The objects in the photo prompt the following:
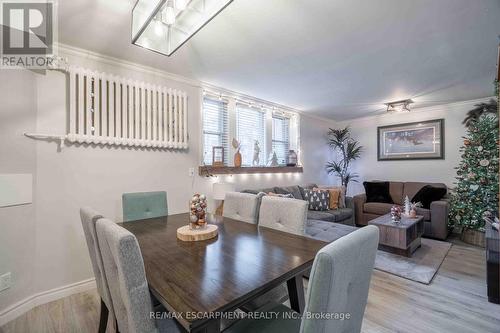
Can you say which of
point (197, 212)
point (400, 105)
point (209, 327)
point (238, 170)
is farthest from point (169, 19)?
point (400, 105)

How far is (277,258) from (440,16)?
2303mm

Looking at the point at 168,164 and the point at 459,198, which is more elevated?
the point at 168,164

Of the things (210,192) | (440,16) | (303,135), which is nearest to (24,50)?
(210,192)

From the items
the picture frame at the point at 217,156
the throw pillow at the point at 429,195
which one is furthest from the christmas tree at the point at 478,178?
the picture frame at the point at 217,156

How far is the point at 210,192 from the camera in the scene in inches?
130

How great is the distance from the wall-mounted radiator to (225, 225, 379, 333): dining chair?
A: 227 centimetres

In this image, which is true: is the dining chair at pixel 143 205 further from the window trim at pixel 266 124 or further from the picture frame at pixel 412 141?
the picture frame at pixel 412 141

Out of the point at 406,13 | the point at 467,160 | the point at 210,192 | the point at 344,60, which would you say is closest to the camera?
the point at 406,13

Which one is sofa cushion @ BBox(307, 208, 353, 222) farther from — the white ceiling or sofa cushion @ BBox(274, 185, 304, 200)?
the white ceiling

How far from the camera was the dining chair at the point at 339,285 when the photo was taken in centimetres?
64

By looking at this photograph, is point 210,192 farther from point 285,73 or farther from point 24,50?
point 24,50

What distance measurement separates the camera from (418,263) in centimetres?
274

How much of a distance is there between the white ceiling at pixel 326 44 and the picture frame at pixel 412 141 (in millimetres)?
1066

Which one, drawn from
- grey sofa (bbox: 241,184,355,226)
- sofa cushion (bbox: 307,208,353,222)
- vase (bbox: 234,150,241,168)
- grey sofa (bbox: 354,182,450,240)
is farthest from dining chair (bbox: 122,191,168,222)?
grey sofa (bbox: 354,182,450,240)
